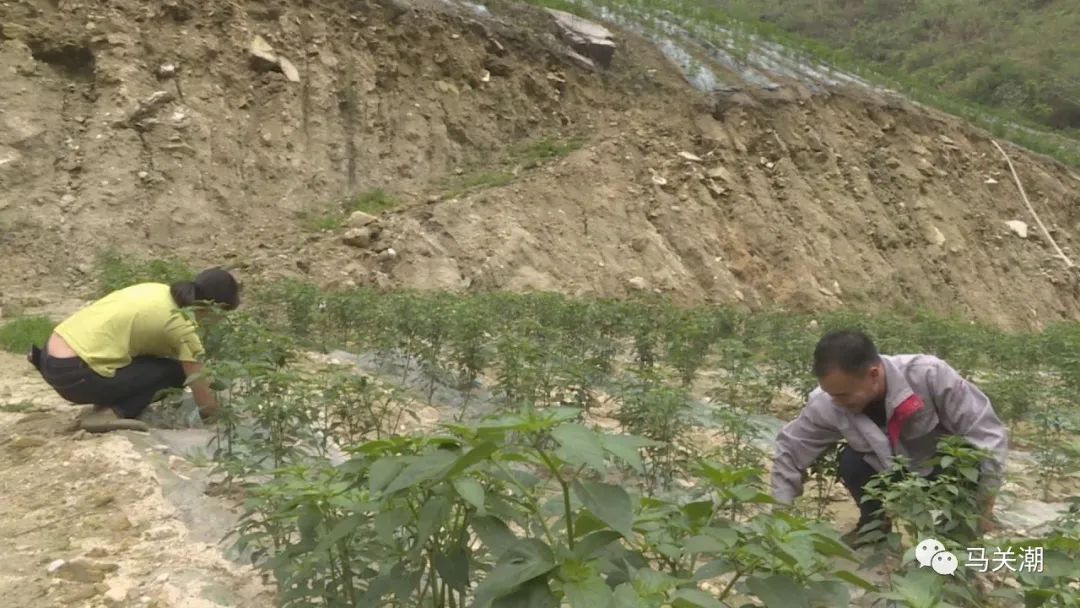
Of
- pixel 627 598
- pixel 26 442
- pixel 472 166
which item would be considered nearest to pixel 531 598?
pixel 627 598

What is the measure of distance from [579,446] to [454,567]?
50cm

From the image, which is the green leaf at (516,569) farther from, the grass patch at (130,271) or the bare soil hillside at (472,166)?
the bare soil hillside at (472,166)

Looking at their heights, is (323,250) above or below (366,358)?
below

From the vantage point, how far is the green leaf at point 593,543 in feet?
4.64

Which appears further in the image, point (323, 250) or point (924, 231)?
point (924, 231)

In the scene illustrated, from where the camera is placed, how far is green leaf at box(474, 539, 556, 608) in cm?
135

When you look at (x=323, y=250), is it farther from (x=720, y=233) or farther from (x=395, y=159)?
(x=720, y=233)

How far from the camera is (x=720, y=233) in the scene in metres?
12.8

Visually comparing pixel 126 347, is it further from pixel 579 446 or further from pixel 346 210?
pixel 346 210

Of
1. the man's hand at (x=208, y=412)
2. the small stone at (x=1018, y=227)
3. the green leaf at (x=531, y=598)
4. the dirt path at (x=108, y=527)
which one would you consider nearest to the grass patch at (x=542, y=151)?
the man's hand at (x=208, y=412)

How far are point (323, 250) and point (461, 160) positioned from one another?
342cm

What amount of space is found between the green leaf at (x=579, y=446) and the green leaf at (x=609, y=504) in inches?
4.3

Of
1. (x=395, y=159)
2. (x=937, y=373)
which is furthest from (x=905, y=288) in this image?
(x=937, y=373)

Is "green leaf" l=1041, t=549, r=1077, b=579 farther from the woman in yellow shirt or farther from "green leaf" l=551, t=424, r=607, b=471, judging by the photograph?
the woman in yellow shirt
